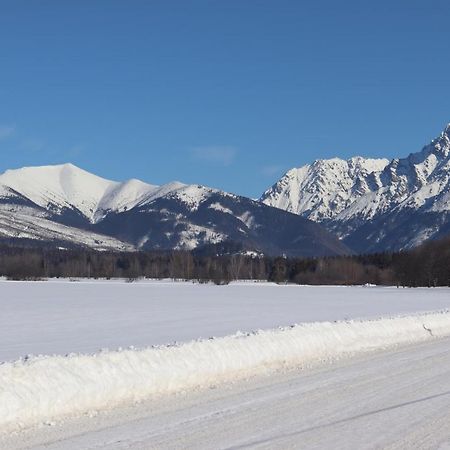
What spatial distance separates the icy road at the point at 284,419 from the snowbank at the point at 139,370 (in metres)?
0.63

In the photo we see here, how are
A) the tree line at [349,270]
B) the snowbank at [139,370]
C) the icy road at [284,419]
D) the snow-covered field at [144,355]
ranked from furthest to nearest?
the tree line at [349,270], the snow-covered field at [144,355], the snowbank at [139,370], the icy road at [284,419]

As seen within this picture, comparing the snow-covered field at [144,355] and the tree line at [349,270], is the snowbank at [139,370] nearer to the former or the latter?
the snow-covered field at [144,355]

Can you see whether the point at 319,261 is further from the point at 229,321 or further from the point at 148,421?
the point at 148,421

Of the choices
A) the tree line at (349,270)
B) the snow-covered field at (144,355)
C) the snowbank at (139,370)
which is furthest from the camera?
the tree line at (349,270)

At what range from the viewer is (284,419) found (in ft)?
33.6

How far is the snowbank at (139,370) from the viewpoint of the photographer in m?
10.6

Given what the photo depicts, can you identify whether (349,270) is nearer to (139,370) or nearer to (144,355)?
(144,355)

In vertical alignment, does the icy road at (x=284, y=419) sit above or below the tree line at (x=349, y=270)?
below

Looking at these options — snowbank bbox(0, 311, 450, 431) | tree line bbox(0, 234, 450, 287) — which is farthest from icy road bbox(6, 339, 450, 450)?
tree line bbox(0, 234, 450, 287)

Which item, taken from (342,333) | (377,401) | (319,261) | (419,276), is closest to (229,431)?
(377,401)

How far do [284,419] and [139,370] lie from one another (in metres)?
3.66

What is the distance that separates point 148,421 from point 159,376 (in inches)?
114

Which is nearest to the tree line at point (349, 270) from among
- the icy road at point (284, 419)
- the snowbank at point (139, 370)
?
the snowbank at point (139, 370)

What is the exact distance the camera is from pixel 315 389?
12.8m
